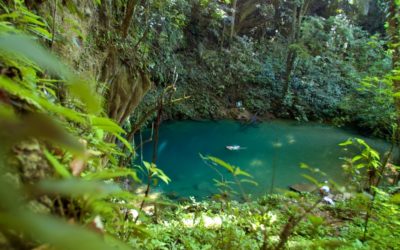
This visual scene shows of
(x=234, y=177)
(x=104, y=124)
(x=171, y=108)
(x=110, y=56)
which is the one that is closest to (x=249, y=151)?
(x=171, y=108)

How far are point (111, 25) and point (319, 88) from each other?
13610 millimetres

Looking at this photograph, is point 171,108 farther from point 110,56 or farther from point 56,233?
point 56,233

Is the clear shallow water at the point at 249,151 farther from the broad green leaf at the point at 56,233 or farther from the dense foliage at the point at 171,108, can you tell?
the broad green leaf at the point at 56,233

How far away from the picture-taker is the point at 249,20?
16.7 m

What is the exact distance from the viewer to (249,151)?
Answer: 10078 mm

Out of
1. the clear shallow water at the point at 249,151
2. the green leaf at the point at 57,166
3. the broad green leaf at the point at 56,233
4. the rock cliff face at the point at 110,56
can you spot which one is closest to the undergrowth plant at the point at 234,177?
the green leaf at the point at 57,166

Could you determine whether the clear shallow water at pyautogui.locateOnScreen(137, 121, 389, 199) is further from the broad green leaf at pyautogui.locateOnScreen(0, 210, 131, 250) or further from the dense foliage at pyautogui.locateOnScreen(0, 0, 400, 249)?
the broad green leaf at pyautogui.locateOnScreen(0, 210, 131, 250)

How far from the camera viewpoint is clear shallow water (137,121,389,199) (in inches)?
299

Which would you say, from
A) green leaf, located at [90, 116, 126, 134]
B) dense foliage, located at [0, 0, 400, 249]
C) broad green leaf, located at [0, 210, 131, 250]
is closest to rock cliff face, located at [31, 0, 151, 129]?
dense foliage, located at [0, 0, 400, 249]

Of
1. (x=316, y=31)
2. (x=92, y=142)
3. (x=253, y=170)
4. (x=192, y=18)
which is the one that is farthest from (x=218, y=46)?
(x=92, y=142)

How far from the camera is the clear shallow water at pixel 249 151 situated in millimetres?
7602

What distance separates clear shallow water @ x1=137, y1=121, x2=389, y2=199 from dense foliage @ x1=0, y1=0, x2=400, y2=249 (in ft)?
2.29

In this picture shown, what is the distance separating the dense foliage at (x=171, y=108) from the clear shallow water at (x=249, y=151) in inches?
27.4

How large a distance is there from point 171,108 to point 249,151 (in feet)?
13.1
